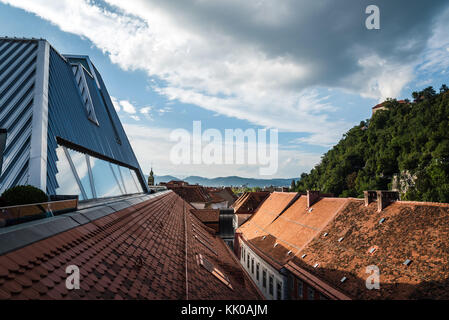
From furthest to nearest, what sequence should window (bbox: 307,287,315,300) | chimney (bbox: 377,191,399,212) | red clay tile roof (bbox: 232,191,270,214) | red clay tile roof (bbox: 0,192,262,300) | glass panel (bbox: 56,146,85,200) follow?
red clay tile roof (bbox: 232,191,270,214), chimney (bbox: 377,191,399,212), window (bbox: 307,287,315,300), glass panel (bbox: 56,146,85,200), red clay tile roof (bbox: 0,192,262,300)

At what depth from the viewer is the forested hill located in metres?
66.8

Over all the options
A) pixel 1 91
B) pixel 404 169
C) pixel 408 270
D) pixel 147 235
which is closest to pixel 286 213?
pixel 408 270

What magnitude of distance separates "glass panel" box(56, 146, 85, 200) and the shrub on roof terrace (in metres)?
3.59

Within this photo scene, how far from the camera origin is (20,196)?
264 inches

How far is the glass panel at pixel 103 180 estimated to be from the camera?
14.7 meters

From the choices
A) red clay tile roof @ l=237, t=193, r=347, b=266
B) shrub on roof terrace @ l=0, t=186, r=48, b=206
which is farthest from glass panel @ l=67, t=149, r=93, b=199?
red clay tile roof @ l=237, t=193, r=347, b=266

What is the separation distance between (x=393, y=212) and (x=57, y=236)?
2042 cm

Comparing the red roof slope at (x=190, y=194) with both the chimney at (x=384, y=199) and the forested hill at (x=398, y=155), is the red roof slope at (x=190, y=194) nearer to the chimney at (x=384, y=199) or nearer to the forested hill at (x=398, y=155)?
the chimney at (x=384, y=199)

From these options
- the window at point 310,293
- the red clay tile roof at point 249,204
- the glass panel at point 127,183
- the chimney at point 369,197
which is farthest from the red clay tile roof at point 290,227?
the glass panel at point 127,183

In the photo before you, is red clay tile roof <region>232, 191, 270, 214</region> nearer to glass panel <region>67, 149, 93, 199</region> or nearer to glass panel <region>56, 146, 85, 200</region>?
glass panel <region>67, 149, 93, 199</region>

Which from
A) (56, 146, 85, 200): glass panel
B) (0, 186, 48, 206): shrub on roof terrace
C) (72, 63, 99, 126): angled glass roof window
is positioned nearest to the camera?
(0, 186, 48, 206): shrub on roof terrace

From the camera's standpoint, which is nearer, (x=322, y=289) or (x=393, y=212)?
(x=322, y=289)

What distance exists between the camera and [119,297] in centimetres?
437
